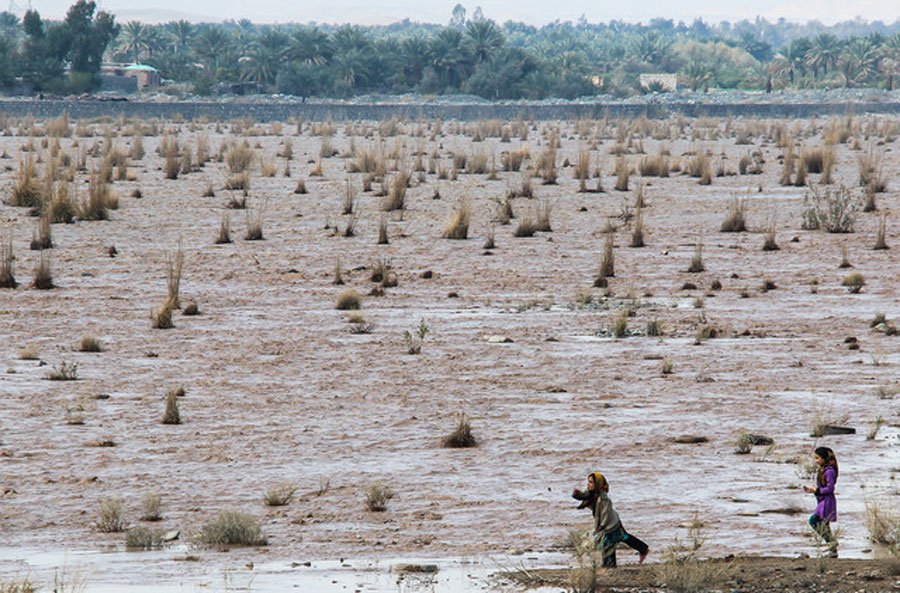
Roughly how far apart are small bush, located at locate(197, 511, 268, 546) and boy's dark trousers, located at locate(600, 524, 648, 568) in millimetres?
2060

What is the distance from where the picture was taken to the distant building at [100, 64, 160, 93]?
94562mm

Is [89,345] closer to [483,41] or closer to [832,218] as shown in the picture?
[832,218]

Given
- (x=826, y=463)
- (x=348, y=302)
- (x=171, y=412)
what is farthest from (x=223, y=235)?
(x=826, y=463)

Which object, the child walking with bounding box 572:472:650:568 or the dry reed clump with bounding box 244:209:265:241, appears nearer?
the child walking with bounding box 572:472:650:568

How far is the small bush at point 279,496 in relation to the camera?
1029cm

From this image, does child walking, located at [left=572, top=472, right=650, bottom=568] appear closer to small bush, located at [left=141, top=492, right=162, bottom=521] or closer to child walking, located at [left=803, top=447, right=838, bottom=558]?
child walking, located at [left=803, top=447, right=838, bottom=558]

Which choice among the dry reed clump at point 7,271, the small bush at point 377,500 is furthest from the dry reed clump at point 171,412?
the dry reed clump at point 7,271

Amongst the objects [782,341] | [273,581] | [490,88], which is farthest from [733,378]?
[490,88]

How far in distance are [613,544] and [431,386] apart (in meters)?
5.99

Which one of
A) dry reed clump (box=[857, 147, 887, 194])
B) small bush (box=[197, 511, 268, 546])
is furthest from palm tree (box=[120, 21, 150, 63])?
small bush (box=[197, 511, 268, 546])

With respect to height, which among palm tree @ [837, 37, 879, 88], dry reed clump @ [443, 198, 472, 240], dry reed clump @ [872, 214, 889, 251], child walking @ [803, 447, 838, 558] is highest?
palm tree @ [837, 37, 879, 88]

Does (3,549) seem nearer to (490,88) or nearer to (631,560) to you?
(631,560)

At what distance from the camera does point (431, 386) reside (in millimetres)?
14359

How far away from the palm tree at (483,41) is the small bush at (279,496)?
299 ft
